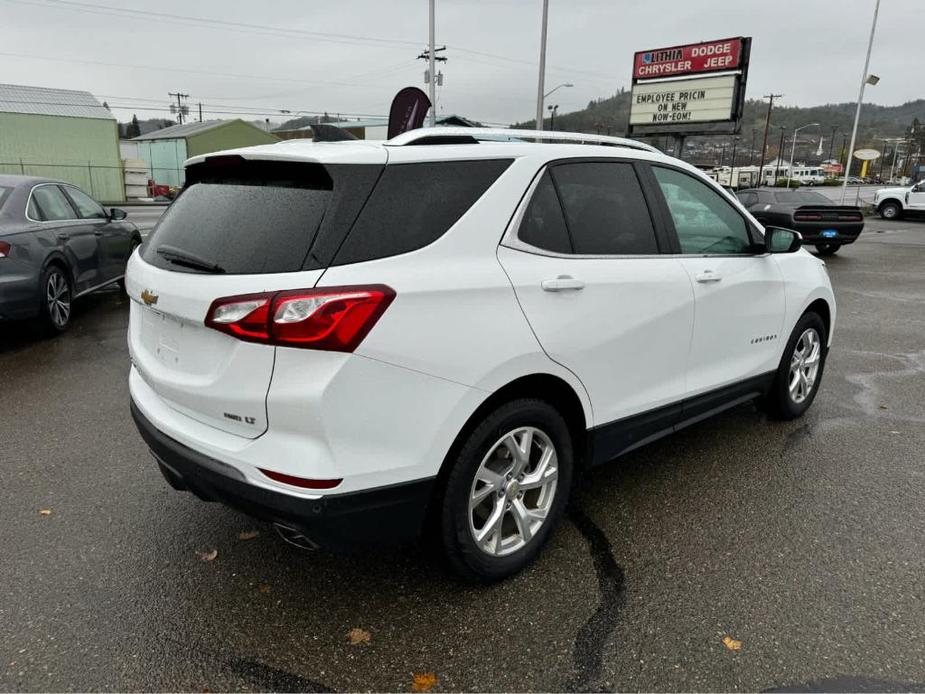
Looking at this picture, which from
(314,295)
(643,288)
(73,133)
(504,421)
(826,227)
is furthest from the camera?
(73,133)

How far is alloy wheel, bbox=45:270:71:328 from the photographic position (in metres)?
6.54

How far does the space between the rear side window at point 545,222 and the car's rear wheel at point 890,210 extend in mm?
31874

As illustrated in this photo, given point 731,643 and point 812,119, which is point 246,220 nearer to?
point 731,643

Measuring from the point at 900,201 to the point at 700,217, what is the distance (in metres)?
30.5

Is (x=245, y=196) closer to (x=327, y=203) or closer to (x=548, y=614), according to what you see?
(x=327, y=203)

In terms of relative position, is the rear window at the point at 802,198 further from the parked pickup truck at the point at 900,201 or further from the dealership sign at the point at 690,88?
the parked pickup truck at the point at 900,201

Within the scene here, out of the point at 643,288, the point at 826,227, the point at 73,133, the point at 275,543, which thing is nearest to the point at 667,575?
the point at 643,288

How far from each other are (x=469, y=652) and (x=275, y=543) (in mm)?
1142

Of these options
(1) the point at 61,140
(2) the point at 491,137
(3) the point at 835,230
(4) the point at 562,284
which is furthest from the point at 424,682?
(1) the point at 61,140

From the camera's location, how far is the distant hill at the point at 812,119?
112125 millimetres

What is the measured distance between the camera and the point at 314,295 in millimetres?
2115

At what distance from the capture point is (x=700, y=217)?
3.69 metres

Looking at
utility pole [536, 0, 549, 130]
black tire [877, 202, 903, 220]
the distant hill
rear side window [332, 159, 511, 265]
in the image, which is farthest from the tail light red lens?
the distant hill

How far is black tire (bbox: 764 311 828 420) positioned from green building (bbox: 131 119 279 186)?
1880 inches
